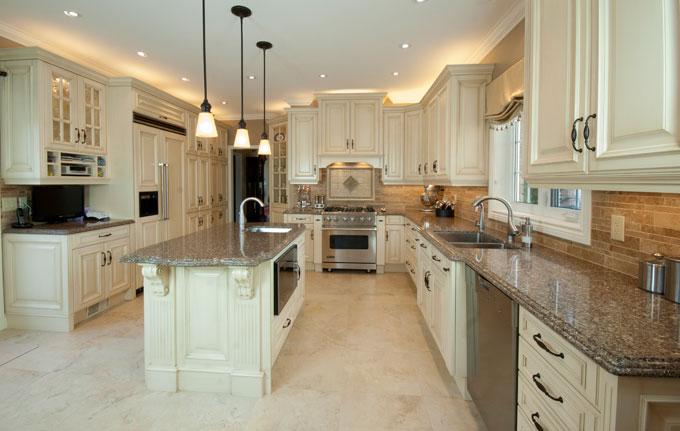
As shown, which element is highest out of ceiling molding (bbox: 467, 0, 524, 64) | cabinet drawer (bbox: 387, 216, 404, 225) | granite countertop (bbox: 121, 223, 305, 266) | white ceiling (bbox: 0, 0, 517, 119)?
white ceiling (bbox: 0, 0, 517, 119)

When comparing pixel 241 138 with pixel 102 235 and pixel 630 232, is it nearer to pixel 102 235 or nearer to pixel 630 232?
pixel 102 235

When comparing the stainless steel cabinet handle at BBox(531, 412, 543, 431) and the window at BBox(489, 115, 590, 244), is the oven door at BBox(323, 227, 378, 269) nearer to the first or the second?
the window at BBox(489, 115, 590, 244)

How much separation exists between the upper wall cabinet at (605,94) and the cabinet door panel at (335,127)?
12.0 ft

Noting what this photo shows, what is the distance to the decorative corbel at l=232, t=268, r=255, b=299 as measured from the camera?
2.05m

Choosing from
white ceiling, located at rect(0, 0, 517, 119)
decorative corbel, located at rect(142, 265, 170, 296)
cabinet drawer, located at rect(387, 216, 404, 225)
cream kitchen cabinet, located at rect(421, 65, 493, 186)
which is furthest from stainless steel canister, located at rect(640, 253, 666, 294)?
cabinet drawer, located at rect(387, 216, 404, 225)

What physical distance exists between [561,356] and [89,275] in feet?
12.5

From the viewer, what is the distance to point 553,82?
1541mm

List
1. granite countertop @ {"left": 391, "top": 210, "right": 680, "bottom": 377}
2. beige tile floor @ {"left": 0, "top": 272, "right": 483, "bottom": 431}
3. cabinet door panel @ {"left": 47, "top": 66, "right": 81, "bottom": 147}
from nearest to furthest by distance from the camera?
granite countertop @ {"left": 391, "top": 210, "right": 680, "bottom": 377}, beige tile floor @ {"left": 0, "top": 272, "right": 483, "bottom": 431}, cabinet door panel @ {"left": 47, "top": 66, "right": 81, "bottom": 147}

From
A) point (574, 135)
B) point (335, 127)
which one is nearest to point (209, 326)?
point (574, 135)

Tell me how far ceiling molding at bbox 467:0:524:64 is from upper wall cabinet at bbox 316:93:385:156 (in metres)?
1.67

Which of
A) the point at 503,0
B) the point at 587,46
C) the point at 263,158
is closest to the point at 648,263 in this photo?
the point at 587,46

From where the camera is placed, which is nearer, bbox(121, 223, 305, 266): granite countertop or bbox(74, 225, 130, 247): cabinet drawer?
bbox(121, 223, 305, 266): granite countertop

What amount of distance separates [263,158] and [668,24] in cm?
631

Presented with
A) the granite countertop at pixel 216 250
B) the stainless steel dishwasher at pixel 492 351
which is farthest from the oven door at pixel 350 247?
the stainless steel dishwasher at pixel 492 351
